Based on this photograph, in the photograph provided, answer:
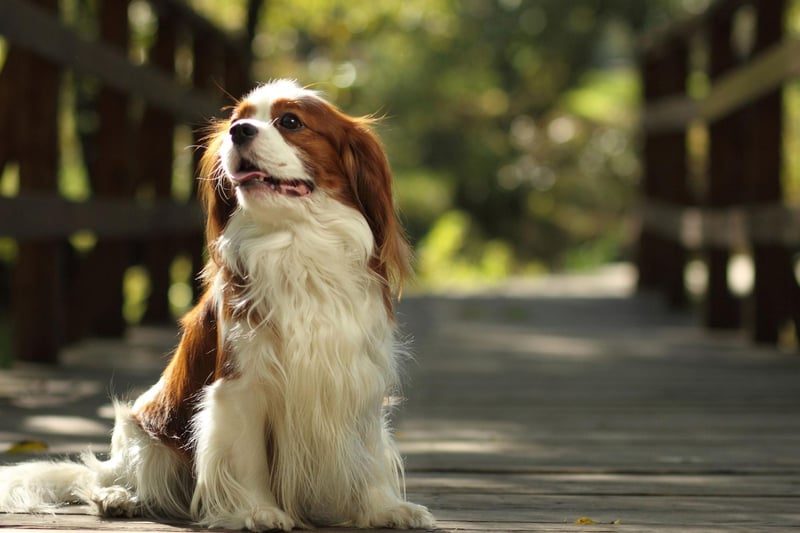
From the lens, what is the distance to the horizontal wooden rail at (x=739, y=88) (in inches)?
221

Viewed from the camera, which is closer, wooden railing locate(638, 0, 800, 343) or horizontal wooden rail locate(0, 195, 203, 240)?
horizontal wooden rail locate(0, 195, 203, 240)

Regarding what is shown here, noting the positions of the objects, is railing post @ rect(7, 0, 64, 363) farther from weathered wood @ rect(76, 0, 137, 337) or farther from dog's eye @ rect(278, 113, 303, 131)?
dog's eye @ rect(278, 113, 303, 131)

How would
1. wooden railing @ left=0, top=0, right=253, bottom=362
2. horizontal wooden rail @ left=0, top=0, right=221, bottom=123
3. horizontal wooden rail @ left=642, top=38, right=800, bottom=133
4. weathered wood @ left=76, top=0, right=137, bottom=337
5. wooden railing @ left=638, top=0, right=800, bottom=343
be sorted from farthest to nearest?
wooden railing @ left=638, top=0, right=800, bottom=343 → weathered wood @ left=76, top=0, right=137, bottom=337 → horizontal wooden rail @ left=642, top=38, right=800, bottom=133 → wooden railing @ left=0, top=0, right=253, bottom=362 → horizontal wooden rail @ left=0, top=0, right=221, bottom=123

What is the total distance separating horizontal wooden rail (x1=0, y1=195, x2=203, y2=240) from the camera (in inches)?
179

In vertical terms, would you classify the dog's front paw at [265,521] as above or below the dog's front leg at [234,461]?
below

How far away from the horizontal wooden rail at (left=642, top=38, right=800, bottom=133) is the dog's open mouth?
139 inches

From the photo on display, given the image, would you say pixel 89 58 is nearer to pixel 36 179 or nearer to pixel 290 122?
pixel 36 179

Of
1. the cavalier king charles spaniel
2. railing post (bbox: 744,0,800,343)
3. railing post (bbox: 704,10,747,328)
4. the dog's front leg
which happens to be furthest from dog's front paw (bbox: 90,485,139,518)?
railing post (bbox: 704,10,747,328)

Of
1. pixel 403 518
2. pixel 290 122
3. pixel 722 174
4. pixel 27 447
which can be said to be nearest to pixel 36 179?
pixel 27 447

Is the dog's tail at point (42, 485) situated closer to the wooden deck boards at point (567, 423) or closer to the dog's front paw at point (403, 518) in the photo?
the wooden deck boards at point (567, 423)

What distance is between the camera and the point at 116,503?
2709mm

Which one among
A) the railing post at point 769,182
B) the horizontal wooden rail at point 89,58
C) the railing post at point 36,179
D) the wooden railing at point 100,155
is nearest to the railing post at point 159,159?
the wooden railing at point 100,155

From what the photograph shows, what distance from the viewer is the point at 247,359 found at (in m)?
2.55

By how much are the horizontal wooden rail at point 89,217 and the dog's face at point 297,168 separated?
1.97 metres
